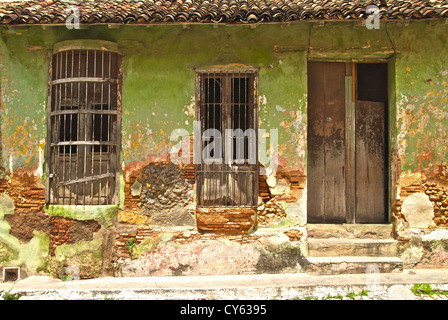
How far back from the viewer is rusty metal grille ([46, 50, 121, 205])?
6379 millimetres

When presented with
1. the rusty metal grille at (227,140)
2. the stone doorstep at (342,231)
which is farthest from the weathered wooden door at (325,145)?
the rusty metal grille at (227,140)

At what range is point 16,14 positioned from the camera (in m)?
5.74

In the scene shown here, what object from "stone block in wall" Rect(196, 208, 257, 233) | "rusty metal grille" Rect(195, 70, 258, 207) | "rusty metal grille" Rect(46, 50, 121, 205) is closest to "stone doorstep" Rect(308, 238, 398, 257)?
"stone block in wall" Rect(196, 208, 257, 233)

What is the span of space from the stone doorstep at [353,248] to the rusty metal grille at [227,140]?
1.25 metres

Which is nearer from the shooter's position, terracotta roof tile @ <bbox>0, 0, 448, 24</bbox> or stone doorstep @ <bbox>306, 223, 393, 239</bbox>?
terracotta roof tile @ <bbox>0, 0, 448, 24</bbox>

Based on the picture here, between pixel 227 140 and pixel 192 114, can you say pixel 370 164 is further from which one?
pixel 192 114

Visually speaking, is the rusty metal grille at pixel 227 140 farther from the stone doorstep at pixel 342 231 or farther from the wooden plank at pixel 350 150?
the wooden plank at pixel 350 150

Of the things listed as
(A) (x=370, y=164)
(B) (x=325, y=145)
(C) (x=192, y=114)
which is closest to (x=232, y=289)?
(C) (x=192, y=114)

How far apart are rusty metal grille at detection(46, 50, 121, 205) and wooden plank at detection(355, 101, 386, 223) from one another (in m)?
4.11

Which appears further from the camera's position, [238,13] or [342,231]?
[342,231]

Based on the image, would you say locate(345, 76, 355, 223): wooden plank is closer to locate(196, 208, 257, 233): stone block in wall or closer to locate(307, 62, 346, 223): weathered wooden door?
locate(307, 62, 346, 223): weathered wooden door

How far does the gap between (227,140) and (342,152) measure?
2052mm

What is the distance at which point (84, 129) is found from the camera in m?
6.40

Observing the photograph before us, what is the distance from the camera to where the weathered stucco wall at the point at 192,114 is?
6.31 metres
